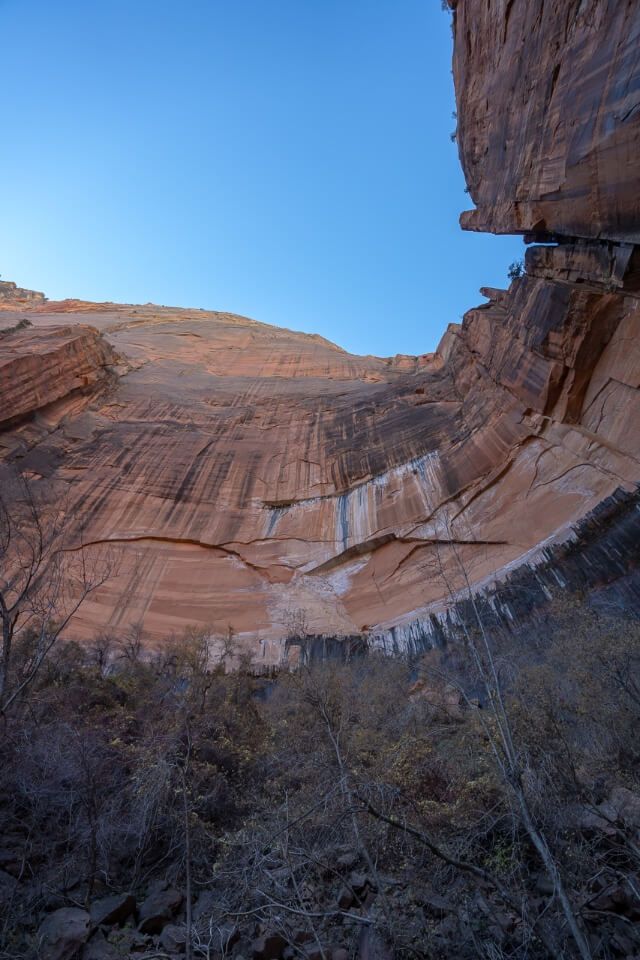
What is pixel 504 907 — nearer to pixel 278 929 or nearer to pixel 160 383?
pixel 278 929

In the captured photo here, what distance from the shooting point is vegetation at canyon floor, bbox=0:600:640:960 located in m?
4.65

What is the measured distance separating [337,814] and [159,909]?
2.25 m

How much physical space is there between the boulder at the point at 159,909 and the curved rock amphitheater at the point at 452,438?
20.0ft

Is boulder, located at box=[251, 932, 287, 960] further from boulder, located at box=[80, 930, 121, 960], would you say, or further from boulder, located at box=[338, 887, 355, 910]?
boulder, located at box=[80, 930, 121, 960]

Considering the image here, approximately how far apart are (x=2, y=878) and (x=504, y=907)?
566 cm

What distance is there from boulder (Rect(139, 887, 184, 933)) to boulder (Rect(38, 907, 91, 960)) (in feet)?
1.99

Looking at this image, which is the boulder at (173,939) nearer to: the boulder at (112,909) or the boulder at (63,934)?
the boulder at (112,909)

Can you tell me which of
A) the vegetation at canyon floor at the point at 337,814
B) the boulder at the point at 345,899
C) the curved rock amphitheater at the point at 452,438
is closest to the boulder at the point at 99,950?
the vegetation at canyon floor at the point at 337,814

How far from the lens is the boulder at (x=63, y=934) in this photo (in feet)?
16.4

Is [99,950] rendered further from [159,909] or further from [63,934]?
[159,909]

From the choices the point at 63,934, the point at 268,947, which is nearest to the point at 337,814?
the point at 268,947

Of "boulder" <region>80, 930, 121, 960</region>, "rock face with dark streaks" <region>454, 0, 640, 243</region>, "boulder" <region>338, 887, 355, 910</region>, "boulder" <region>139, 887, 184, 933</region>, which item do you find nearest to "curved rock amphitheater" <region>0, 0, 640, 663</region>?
"rock face with dark streaks" <region>454, 0, 640, 243</region>

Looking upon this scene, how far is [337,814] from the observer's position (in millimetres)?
5988

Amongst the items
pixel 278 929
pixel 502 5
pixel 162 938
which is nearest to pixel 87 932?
pixel 162 938
